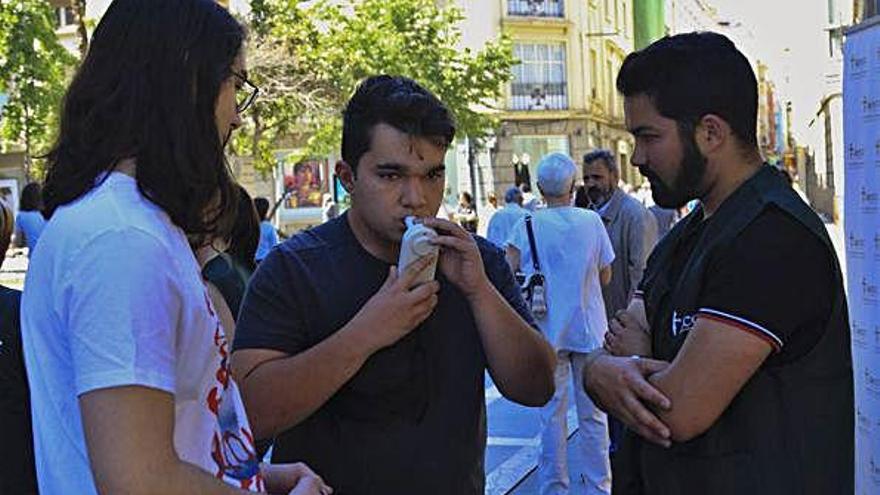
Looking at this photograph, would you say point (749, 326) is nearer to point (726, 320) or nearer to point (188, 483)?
point (726, 320)

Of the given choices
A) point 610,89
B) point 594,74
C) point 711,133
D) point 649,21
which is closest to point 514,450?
point 711,133

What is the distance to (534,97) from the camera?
42.9 m

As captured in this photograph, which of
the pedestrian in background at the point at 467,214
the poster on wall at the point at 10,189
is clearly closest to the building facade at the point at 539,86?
the pedestrian in background at the point at 467,214

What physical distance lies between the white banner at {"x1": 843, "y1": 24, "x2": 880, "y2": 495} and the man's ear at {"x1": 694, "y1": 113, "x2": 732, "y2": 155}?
87cm

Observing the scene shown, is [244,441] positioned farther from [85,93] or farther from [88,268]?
[85,93]

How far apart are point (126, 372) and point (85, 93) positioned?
0.50 m

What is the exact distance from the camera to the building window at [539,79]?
42.7 m

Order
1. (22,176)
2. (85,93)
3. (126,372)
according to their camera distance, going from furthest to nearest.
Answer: (22,176), (85,93), (126,372)

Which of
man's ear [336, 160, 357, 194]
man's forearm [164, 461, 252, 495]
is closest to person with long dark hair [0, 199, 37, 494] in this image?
man's ear [336, 160, 357, 194]

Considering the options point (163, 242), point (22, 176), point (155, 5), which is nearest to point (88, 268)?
point (163, 242)

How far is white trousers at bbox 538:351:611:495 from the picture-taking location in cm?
615

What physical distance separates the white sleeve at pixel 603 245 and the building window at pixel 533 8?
37.5 m

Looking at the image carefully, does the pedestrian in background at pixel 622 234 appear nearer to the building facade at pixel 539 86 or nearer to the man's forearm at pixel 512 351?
the man's forearm at pixel 512 351

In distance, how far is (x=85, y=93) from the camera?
167 centimetres
